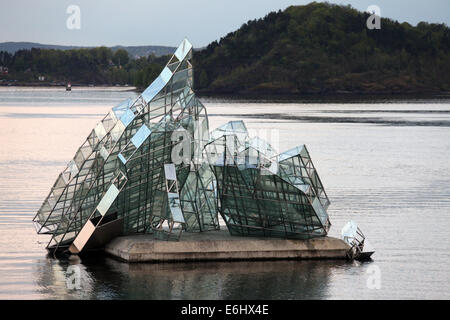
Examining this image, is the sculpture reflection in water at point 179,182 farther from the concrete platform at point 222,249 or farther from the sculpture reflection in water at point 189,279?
the sculpture reflection in water at point 189,279

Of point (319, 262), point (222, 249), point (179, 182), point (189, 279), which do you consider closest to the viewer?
point (189, 279)

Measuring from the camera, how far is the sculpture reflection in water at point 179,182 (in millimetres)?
45219

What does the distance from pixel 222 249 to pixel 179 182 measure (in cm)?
438

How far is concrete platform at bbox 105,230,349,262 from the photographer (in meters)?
44.3

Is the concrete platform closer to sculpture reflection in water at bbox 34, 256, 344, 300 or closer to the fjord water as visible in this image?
sculpture reflection in water at bbox 34, 256, 344, 300

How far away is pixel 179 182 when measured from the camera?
46938mm

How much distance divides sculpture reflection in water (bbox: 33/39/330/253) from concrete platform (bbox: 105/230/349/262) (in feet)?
1.96

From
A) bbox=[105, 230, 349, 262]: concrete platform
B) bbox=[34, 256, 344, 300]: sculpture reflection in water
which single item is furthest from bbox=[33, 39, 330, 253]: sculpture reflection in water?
bbox=[34, 256, 344, 300]: sculpture reflection in water

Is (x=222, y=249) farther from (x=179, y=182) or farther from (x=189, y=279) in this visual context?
(x=179, y=182)

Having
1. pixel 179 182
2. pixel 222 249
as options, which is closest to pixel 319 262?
pixel 222 249

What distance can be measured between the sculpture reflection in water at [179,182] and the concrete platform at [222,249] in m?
0.60

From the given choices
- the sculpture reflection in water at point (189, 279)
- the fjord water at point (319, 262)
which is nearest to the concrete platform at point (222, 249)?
the sculpture reflection in water at point (189, 279)
